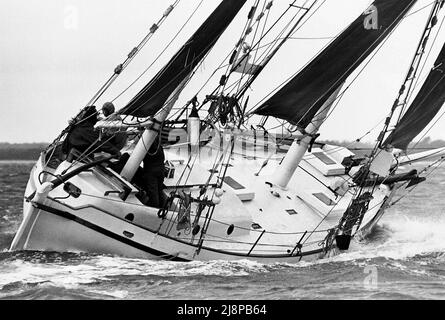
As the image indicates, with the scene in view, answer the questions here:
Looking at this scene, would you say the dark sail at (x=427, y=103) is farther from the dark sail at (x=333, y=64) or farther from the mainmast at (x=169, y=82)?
the mainmast at (x=169, y=82)

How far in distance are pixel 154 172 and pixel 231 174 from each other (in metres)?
3.26

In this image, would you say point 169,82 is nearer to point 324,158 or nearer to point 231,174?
point 231,174

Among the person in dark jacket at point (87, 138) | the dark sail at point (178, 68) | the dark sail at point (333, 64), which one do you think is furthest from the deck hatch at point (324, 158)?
the person in dark jacket at point (87, 138)

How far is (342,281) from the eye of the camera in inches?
431

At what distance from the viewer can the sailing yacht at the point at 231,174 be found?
1136 centimetres

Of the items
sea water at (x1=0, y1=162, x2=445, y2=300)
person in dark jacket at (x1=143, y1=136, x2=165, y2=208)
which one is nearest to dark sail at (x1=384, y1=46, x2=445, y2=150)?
sea water at (x1=0, y1=162, x2=445, y2=300)

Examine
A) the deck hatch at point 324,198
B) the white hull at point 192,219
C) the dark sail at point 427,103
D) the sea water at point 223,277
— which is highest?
the dark sail at point 427,103

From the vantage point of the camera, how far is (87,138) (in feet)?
40.1

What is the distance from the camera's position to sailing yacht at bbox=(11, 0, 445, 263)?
37.3 feet

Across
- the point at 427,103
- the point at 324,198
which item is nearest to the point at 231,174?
the point at 324,198

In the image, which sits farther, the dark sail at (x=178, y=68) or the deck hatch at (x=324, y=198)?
the deck hatch at (x=324, y=198)

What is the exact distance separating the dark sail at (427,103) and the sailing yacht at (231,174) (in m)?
0.02

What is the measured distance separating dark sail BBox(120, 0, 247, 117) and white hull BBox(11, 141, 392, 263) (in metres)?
1.56
